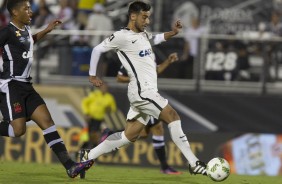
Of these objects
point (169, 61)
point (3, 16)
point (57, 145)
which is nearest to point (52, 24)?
point (57, 145)

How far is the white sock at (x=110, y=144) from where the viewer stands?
12.4 metres

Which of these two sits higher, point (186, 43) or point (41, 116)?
point (186, 43)

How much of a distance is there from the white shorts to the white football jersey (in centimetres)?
10

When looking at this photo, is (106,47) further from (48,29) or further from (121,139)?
(121,139)

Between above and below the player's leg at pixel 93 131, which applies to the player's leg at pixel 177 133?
above

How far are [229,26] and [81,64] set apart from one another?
14.8 feet

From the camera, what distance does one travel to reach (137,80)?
1223 centimetres

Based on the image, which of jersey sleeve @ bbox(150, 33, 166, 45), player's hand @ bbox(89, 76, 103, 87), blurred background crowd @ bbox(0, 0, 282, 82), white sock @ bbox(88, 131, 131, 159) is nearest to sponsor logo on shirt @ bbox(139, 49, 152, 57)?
jersey sleeve @ bbox(150, 33, 166, 45)

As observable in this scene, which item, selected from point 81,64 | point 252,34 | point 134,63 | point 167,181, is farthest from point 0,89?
point 252,34

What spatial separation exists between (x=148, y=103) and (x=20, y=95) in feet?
5.56

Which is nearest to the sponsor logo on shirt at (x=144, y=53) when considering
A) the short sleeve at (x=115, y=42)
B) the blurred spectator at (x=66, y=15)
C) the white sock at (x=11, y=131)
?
the short sleeve at (x=115, y=42)

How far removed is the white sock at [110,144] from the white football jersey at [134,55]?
73 cm

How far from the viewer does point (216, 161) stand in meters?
11.7

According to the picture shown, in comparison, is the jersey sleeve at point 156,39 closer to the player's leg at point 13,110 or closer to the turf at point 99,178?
the turf at point 99,178
